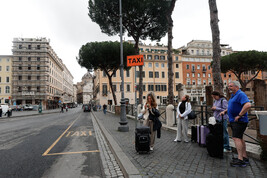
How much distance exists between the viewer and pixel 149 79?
46562 mm

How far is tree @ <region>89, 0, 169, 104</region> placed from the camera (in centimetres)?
1589

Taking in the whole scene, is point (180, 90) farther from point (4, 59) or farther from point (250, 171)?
point (4, 59)

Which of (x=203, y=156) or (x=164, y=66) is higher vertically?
(x=164, y=66)

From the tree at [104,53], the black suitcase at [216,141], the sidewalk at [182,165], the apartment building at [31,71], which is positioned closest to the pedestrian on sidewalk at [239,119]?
the sidewalk at [182,165]

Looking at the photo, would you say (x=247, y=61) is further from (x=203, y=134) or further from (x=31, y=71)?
(x=31, y=71)

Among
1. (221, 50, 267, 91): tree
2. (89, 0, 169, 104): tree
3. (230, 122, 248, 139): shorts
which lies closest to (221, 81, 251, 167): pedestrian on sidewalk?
(230, 122, 248, 139): shorts

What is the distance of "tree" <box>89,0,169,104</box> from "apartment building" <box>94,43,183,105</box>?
2442 cm

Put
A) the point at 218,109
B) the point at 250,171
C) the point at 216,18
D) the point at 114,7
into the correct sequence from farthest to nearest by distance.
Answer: the point at 114,7 → the point at 216,18 → the point at 218,109 → the point at 250,171

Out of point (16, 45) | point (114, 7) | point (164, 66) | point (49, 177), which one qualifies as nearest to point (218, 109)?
point (49, 177)

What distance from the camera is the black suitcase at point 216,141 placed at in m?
3.86

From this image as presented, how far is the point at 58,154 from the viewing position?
4680mm

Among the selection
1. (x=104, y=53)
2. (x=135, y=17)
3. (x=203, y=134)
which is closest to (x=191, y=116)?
(x=203, y=134)

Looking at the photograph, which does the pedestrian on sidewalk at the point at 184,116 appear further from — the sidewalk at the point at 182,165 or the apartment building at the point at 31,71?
the apartment building at the point at 31,71

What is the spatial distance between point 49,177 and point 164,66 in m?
47.1
